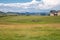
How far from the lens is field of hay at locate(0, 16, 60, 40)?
12.6 ft

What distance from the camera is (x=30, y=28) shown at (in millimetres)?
3955

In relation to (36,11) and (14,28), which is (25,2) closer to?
(36,11)

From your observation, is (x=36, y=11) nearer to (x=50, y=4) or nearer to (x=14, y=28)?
(x=50, y=4)

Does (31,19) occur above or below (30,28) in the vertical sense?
above

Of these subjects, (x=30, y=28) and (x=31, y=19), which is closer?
(x=30, y=28)

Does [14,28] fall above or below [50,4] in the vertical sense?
below

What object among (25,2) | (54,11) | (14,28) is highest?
(25,2)

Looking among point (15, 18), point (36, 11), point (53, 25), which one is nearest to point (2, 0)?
point (15, 18)

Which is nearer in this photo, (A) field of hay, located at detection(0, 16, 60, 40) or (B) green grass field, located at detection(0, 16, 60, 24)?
(A) field of hay, located at detection(0, 16, 60, 40)

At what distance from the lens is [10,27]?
4.03 metres

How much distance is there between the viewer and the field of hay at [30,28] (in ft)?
12.6

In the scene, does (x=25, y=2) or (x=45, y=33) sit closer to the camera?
(x=45, y=33)

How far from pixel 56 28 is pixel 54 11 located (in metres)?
0.43

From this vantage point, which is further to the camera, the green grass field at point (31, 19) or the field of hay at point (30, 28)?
the green grass field at point (31, 19)
